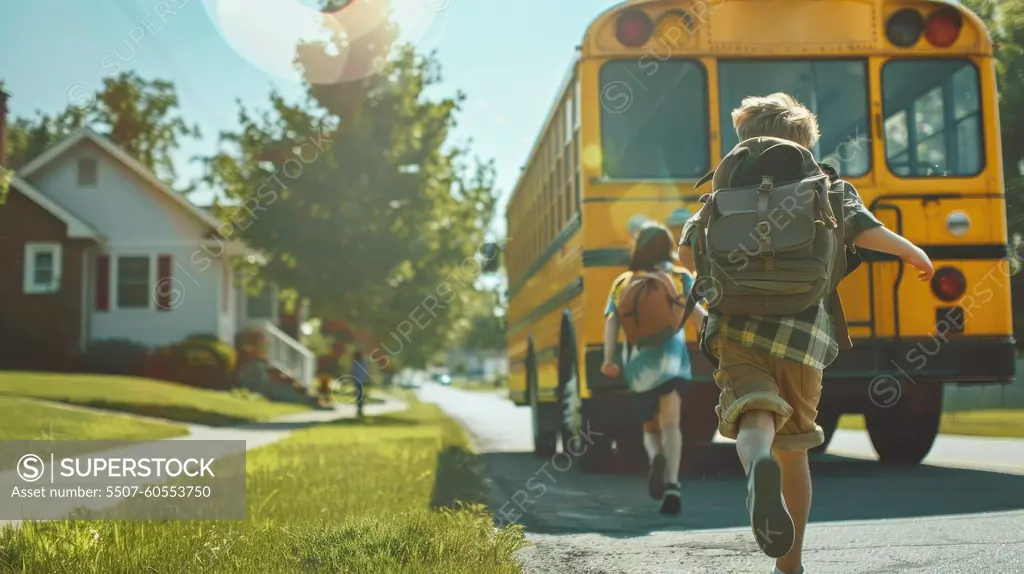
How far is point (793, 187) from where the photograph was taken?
157 inches

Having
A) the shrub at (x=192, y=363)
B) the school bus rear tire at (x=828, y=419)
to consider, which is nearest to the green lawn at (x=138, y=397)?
the shrub at (x=192, y=363)

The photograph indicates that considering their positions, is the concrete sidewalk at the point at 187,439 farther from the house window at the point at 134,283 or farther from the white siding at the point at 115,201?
the white siding at the point at 115,201

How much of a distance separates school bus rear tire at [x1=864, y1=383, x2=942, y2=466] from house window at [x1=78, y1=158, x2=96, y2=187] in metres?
24.6

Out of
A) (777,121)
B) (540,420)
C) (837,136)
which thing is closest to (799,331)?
(777,121)

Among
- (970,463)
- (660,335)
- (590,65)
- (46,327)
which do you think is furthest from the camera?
(46,327)

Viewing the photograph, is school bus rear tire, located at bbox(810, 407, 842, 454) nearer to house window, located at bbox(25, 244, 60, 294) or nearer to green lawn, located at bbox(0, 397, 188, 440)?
green lawn, located at bbox(0, 397, 188, 440)

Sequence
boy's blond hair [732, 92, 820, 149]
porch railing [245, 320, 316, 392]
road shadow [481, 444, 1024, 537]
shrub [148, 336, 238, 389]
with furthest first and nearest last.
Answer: porch railing [245, 320, 316, 392], shrub [148, 336, 238, 389], road shadow [481, 444, 1024, 537], boy's blond hair [732, 92, 820, 149]

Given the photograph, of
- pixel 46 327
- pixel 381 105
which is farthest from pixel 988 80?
pixel 46 327

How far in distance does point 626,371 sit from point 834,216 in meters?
3.48

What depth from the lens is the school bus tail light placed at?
8.34 m

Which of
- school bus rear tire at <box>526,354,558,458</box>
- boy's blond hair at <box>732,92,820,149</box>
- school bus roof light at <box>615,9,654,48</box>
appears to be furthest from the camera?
school bus rear tire at <box>526,354,558,458</box>

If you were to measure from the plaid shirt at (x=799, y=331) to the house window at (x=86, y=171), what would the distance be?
1142 inches

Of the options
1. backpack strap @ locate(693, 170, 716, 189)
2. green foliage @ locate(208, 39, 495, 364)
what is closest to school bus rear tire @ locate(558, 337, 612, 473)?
backpack strap @ locate(693, 170, 716, 189)

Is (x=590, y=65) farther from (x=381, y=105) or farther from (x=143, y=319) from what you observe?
(x=143, y=319)
